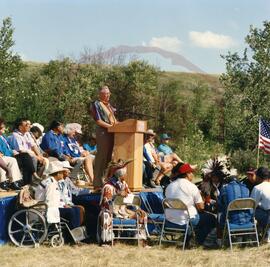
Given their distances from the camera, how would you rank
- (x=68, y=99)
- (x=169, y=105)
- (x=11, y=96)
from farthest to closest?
1. (x=169, y=105)
2. (x=68, y=99)
3. (x=11, y=96)

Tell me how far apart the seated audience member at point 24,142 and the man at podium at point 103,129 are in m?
1.05

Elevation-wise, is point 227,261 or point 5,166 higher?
point 5,166

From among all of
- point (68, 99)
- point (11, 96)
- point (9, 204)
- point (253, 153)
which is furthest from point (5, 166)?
point (68, 99)

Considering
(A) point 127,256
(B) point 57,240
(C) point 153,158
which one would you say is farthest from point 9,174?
(C) point 153,158

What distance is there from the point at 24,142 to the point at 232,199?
383 centimetres

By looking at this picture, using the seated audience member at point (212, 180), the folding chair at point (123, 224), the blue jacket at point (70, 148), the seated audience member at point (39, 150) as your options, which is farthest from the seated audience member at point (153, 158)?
the folding chair at point (123, 224)

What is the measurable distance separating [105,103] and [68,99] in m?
24.9

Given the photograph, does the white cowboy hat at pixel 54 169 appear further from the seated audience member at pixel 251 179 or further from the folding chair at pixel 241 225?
the seated audience member at pixel 251 179

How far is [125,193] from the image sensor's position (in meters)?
8.19

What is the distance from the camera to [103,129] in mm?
8992

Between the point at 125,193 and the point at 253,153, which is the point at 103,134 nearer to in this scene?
the point at 125,193

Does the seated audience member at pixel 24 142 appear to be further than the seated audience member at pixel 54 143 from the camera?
No

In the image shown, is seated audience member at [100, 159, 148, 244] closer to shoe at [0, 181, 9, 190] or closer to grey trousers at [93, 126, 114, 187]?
grey trousers at [93, 126, 114, 187]

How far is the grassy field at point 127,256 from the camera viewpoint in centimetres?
681
